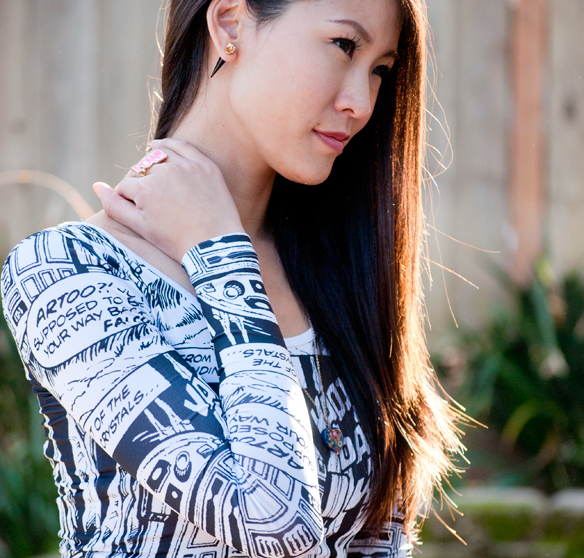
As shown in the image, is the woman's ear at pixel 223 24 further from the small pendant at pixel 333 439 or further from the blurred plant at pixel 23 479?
the blurred plant at pixel 23 479

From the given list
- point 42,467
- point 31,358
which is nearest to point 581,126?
point 42,467

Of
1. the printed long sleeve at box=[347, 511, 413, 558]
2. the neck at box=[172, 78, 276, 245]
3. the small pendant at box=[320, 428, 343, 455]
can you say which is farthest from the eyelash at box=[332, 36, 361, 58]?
the printed long sleeve at box=[347, 511, 413, 558]

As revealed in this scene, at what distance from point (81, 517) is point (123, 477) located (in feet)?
0.43

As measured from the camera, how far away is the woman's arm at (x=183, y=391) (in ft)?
3.47

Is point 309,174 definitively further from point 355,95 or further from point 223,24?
point 223,24

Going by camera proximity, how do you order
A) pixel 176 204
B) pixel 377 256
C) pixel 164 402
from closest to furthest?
pixel 164 402 → pixel 176 204 → pixel 377 256

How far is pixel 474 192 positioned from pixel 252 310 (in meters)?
2.79

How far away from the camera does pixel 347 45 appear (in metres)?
1.37

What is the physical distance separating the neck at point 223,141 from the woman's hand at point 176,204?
0.09m

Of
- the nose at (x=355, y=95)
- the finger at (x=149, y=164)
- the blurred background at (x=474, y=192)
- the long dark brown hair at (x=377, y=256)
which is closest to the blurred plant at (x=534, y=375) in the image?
the blurred background at (x=474, y=192)

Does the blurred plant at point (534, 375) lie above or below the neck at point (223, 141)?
below

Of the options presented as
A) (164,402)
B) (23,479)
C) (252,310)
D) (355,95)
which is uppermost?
(355,95)

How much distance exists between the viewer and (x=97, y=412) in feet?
3.58

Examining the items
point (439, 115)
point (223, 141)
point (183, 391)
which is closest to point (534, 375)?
point (439, 115)
